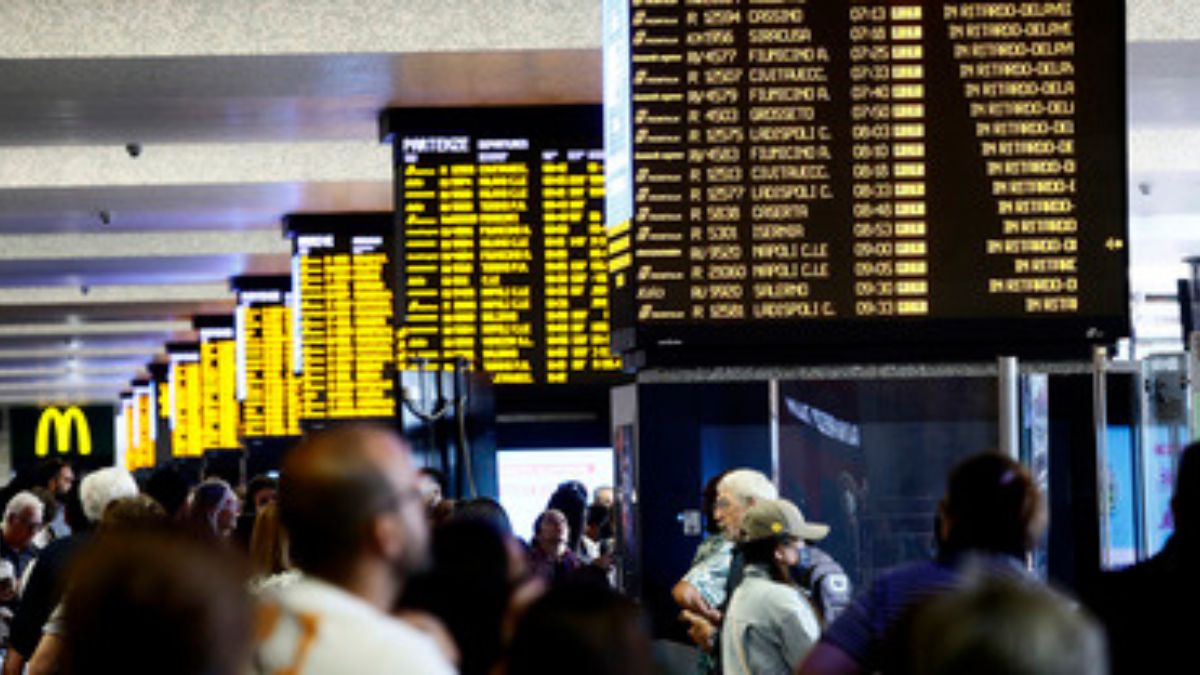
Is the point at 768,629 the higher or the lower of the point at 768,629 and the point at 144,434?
the higher

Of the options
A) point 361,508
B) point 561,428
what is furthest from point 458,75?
point 361,508

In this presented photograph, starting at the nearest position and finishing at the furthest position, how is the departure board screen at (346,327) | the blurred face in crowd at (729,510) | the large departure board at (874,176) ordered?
the blurred face in crowd at (729,510) → the large departure board at (874,176) → the departure board screen at (346,327)

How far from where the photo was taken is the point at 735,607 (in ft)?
23.3

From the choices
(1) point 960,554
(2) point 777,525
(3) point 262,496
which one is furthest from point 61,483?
(1) point 960,554

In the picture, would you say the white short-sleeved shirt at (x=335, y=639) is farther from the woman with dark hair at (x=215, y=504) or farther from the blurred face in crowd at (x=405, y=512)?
the woman with dark hair at (x=215, y=504)

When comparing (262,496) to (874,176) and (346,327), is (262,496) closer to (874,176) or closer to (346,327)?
(874,176)

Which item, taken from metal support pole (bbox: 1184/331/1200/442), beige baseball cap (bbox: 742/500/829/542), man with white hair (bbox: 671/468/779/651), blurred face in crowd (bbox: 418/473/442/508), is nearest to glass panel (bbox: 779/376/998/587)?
man with white hair (bbox: 671/468/779/651)

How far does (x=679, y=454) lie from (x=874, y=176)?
1.14 meters

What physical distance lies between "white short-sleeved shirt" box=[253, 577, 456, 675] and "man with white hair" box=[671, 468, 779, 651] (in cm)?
437

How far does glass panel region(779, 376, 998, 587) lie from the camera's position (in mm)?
8219

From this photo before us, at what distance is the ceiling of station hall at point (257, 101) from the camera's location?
1351cm

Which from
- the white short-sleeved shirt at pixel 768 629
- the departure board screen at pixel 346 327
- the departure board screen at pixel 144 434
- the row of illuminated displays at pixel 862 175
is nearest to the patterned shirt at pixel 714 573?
the row of illuminated displays at pixel 862 175

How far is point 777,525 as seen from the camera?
283 inches

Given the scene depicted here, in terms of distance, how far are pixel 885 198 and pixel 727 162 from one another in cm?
53
